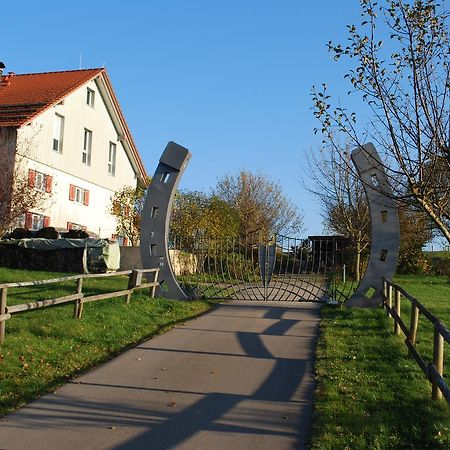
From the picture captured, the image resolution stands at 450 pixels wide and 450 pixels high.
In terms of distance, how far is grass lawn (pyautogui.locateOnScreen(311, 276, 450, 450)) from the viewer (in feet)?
18.0

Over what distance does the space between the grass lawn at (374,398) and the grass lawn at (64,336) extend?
3.29 metres

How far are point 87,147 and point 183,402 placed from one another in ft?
100

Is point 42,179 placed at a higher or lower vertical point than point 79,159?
lower

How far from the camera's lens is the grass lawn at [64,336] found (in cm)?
756

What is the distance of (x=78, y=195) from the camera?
113ft

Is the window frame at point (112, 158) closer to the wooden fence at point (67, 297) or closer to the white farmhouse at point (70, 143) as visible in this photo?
the white farmhouse at point (70, 143)

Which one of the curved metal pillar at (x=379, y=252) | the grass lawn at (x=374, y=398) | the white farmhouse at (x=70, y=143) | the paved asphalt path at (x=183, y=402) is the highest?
the white farmhouse at (x=70, y=143)

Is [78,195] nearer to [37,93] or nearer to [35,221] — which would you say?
[35,221]

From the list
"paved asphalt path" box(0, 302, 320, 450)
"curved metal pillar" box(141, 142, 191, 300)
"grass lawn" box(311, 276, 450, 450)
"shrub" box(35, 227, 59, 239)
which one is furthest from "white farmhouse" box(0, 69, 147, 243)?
"grass lawn" box(311, 276, 450, 450)

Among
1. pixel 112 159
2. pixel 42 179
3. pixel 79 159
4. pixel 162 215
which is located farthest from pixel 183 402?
pixel 112 159

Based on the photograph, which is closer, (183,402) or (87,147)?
(183,402)

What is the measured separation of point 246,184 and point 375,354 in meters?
44.4

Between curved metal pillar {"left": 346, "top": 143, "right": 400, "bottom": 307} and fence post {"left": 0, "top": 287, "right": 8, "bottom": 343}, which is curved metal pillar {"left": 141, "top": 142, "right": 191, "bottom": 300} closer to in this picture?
curved metal pillar {"left": 346, "top": 143, "right": 400, "bottom": 307}

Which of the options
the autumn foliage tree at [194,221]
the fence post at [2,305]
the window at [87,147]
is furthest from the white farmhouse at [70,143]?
the fence post at [2,305]
